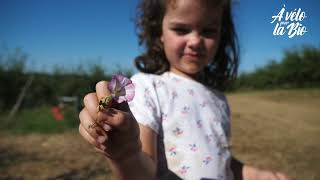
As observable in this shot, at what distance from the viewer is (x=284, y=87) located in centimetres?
671

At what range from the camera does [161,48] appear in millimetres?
799

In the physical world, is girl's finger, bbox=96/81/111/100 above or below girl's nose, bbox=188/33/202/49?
above

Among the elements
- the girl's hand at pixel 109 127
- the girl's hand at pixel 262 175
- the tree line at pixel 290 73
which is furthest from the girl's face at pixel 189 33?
the tree line at pixel 290 73

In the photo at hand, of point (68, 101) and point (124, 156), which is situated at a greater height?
point (124, 156)

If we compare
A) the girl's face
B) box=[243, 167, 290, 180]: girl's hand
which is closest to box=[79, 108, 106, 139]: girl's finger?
the girl's face

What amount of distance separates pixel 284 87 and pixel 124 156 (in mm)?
6695

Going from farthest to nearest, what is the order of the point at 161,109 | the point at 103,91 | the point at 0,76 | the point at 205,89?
the point at 0,76
the point at 205,89
the point at 161,109
the point at 103,91

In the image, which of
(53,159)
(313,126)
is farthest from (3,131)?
(313,126)

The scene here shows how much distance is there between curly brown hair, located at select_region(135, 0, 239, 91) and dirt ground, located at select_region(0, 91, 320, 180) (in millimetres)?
946

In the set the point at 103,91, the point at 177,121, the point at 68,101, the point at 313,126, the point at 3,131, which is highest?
the point at 103,91

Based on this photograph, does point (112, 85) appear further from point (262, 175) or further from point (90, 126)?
point (262, 175)

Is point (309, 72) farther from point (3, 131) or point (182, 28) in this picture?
point (182, 28)

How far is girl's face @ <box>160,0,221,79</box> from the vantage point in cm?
64

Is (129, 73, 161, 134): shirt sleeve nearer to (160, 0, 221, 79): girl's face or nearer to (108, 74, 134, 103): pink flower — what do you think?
(160, 0, 221, 79): girl's face
